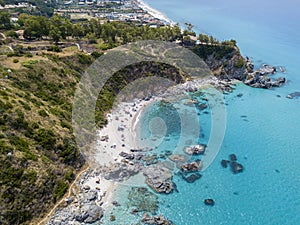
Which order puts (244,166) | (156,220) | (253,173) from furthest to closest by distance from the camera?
(244,166)
(253,173)
(156,220)

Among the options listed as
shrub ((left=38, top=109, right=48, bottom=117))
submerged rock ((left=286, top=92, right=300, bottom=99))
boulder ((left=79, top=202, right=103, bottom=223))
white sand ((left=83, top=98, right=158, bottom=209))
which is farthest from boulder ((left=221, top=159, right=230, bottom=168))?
submerged rock ((left=286, top=92, right=300, bottom=99))

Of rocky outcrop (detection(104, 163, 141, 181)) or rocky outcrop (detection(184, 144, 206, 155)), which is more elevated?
rocky outcrop (detection(184, 144, 206, 155))

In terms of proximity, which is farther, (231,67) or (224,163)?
(231,67)

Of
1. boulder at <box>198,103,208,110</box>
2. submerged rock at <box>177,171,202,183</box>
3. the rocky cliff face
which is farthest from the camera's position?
the rocky cliff face

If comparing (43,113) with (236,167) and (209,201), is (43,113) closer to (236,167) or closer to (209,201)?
(209,201)

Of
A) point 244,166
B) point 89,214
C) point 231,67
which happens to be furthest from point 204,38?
point 89,214

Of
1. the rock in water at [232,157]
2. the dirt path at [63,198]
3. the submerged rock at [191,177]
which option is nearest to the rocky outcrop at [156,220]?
the submerged rock at [191,177]

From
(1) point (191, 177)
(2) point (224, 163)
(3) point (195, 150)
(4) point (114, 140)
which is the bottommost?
(4) point (114, 140)

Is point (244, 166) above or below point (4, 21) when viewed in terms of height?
below

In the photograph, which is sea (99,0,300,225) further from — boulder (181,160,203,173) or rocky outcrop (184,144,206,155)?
rocky outcrop (184,144,206,155)
